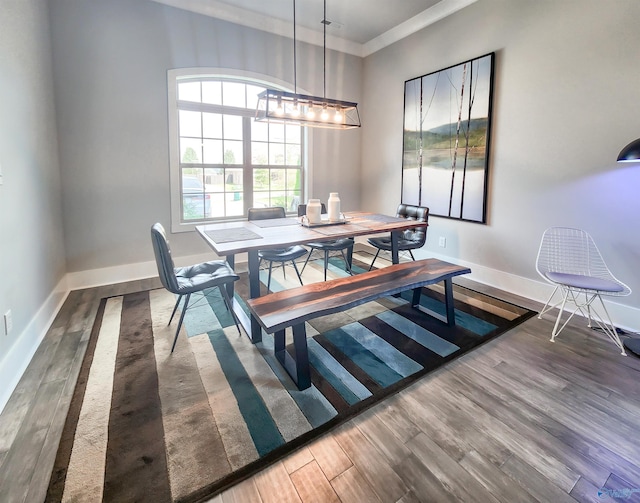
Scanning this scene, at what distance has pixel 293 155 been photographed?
Answer: 16.3 ft

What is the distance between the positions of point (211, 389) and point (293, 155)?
3.75 metres

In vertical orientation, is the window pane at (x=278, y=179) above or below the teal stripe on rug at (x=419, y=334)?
above

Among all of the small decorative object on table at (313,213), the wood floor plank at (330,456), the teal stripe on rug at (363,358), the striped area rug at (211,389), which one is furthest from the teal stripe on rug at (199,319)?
the wood floor plank at (330,456)

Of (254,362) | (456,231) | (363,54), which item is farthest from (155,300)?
(363,54)

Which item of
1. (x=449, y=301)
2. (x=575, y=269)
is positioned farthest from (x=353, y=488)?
(x=575, y=269)

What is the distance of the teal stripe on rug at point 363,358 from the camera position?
208 cm

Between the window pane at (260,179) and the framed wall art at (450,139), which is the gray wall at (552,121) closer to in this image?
the framed wall art at (450,139)

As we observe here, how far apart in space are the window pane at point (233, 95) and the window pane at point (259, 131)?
285mm

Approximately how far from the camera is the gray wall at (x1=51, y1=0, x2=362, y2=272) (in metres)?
3.34

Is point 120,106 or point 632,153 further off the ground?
point 120,106

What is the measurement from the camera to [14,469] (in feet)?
4.66

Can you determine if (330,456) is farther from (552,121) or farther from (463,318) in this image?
(552,121)

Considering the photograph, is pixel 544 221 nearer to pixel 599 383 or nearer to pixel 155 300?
pixel 599 383

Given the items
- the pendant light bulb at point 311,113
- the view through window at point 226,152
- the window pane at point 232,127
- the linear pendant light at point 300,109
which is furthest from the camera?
the window pane at point 232,127
